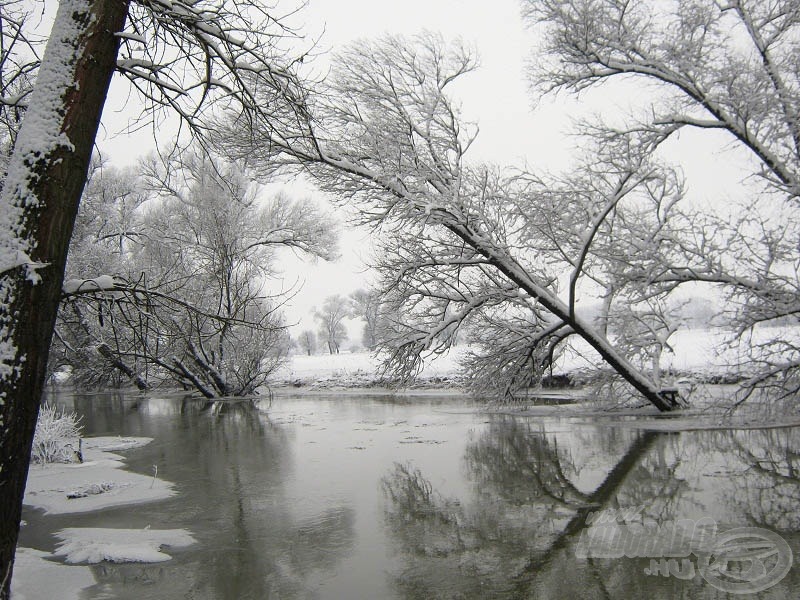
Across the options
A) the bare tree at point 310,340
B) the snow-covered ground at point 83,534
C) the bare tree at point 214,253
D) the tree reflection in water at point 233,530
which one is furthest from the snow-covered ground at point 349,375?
the bare tree at point 310,340

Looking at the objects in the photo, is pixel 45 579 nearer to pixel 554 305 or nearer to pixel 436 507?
pixel 436 507

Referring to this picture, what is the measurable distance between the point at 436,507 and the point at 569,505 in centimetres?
153

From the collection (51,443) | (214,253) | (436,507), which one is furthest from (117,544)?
(214,253)

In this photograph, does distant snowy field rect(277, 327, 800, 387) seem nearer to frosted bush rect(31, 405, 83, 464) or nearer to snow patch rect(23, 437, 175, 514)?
frosted bush rect(31, 405, 83, 464)

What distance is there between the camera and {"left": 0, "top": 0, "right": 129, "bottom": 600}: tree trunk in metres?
3.56

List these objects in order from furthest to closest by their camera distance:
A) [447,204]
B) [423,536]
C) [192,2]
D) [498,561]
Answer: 1. [447,204]
2. [423,536]
3. [498,561]
4. [192,2]

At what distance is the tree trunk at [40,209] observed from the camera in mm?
3562

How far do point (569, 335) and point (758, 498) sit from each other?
7977 millimetres

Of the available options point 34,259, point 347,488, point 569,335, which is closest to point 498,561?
point 347,488

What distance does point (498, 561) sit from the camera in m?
5.32

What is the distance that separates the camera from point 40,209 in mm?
3740

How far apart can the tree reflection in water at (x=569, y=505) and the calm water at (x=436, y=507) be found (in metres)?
0.02

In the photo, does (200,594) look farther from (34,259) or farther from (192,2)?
(192,2)

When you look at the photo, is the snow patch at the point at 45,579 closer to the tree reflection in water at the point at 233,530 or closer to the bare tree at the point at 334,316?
the tree reflection in water at the point at 233,530
